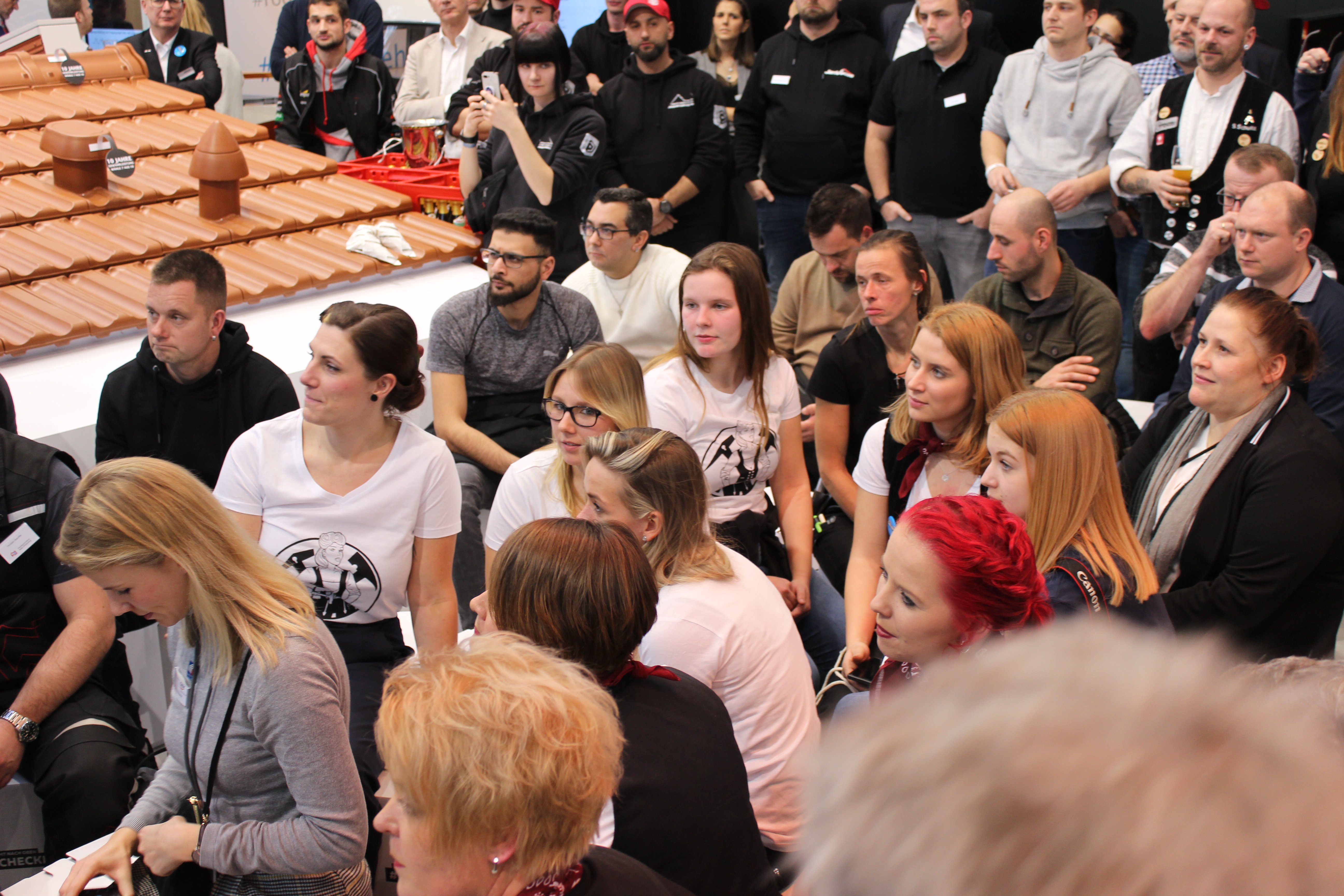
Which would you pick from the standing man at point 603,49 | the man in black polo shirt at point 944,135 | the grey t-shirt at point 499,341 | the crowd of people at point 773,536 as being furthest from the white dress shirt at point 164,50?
the man in black polo shirt at point 944,135

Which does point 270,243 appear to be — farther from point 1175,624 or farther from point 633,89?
point 1175,624

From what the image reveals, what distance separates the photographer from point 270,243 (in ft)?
15.1

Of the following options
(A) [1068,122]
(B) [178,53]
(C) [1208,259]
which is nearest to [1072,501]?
(C) [1208,259]

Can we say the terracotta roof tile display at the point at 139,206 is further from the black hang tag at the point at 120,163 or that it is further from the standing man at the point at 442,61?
the standing man at the point at 442,61

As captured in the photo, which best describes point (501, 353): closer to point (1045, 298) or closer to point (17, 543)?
point (17, 543)

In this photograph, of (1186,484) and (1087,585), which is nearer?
(1087,585)

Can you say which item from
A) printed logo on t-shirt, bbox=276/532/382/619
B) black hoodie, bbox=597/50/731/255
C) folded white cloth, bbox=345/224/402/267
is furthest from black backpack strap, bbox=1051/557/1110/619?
black hoodie, bbox=597/50/731/255

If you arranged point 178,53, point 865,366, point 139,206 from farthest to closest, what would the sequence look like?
point 178,53, point 139,206, point 865,366

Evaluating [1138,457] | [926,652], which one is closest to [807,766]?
[926,652]

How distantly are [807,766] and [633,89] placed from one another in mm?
5073

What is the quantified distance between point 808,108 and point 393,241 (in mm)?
2105

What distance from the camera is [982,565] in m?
1.82

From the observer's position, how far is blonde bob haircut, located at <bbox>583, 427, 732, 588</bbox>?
214 centimetres

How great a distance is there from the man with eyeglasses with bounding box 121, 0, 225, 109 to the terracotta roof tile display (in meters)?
0.73
